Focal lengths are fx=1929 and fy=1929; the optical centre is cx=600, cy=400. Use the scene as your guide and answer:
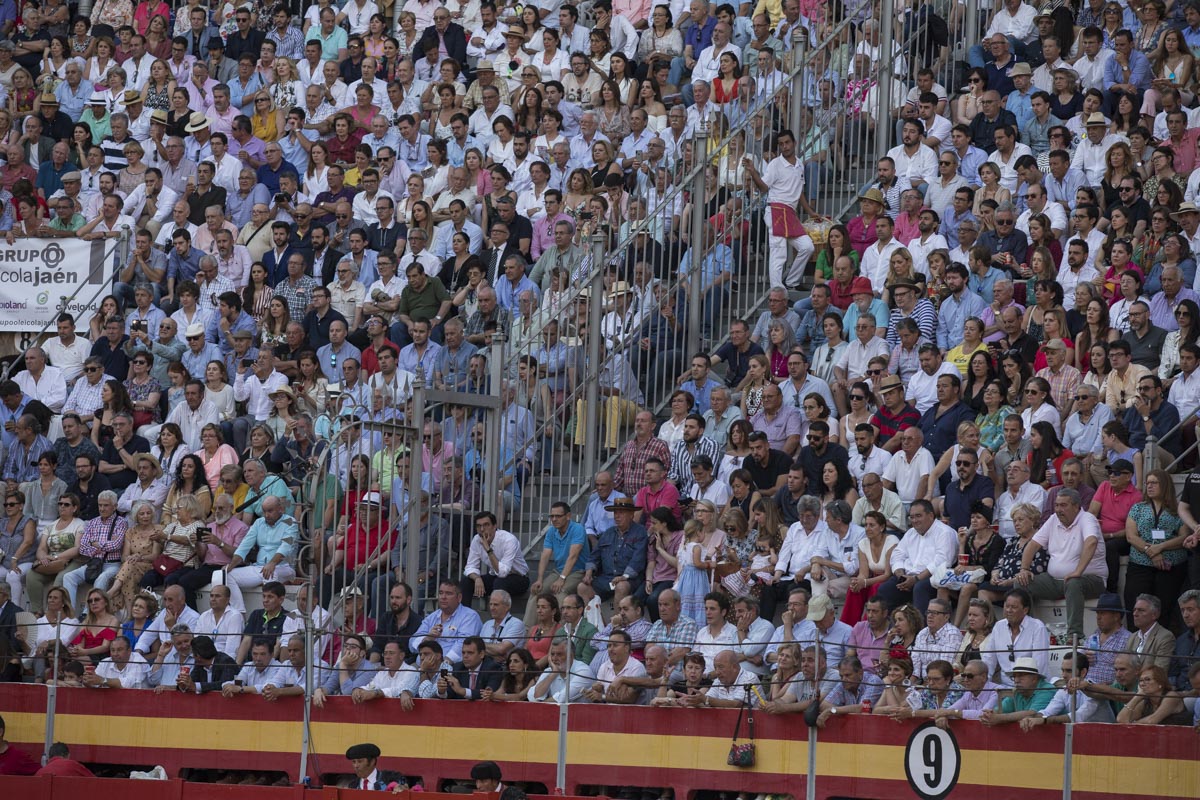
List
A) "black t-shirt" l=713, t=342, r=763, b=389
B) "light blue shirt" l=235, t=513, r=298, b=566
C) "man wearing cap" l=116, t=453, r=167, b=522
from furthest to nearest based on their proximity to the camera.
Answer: "man wearing cap" l=116, t=453, r=167, b=522 → "black t-shirt" l=713, t=342, r=763, b=389 → "light blue shirt" l=235, t=513, r=298, b=566

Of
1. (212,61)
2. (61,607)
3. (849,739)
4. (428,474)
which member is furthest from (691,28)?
(849,739)

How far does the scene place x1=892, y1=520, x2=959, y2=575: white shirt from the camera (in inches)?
597

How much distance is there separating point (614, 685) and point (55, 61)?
15.7 metres

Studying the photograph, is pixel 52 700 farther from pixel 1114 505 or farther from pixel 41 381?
pixel 1114 505

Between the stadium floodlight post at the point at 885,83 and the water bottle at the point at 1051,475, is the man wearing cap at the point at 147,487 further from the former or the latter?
the water bottle at the point at 1051,475

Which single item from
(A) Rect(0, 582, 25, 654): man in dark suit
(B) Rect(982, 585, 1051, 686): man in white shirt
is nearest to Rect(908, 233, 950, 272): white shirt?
(B) Rect(982, 585, 1051, 686): man in white shirt

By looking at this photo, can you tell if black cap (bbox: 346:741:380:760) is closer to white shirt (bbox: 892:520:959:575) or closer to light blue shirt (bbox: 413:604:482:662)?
light blue shirt (bbox: 413:604:482:662)

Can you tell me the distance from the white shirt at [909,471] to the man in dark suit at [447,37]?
10.6 metres

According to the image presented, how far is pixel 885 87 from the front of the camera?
69.4ft

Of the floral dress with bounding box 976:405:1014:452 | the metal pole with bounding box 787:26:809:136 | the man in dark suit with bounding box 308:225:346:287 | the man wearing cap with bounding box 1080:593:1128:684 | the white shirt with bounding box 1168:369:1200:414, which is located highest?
the metal pole with bounding box 787:26:809:136

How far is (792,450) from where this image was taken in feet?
56.9

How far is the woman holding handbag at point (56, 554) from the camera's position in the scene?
18.8 metres

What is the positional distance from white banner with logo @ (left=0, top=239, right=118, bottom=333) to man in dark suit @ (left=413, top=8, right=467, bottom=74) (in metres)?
4.86

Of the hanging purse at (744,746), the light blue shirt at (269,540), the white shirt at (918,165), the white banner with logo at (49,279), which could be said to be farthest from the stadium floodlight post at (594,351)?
the white banner with logo at (49,279)
